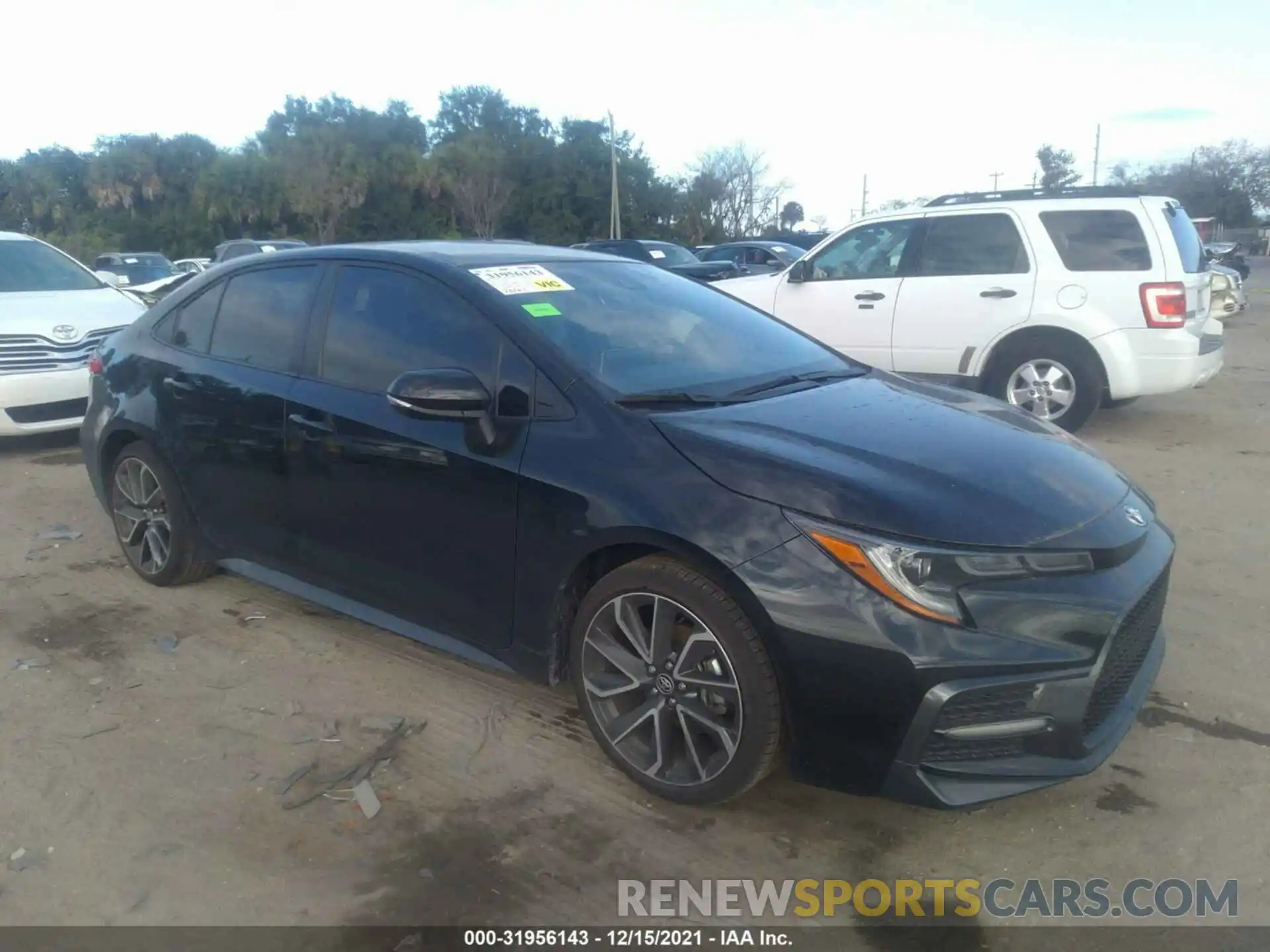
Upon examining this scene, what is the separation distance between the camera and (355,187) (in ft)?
166

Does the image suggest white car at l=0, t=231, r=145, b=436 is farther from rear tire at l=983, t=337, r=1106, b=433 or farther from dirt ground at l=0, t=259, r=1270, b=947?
rear tire at l=983, t=337, r=1106, b=433

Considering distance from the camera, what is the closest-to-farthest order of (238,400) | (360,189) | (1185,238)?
(238,400) < (1185,238) < (360,189)

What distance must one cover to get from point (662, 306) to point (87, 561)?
11.4ft

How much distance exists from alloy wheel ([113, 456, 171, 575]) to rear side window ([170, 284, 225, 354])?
2.04 ft

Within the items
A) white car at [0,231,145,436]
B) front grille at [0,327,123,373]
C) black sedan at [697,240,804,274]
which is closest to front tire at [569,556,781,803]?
front grille at [0,327,123,373]

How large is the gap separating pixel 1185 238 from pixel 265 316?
6902mm

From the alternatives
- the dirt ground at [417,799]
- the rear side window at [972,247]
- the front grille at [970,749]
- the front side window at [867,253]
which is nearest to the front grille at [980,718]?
the front grille at [970,749]

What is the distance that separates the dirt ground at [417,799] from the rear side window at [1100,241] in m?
3.79

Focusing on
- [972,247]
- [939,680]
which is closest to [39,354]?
[972,247]

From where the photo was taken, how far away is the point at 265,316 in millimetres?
4227

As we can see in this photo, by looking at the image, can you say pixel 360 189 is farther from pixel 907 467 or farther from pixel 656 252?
pixel 907 467

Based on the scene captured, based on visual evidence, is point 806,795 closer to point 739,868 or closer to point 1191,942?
point 739,868

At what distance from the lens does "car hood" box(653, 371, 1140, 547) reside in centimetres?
278

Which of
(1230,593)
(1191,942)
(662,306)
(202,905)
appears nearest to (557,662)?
(202,905)
